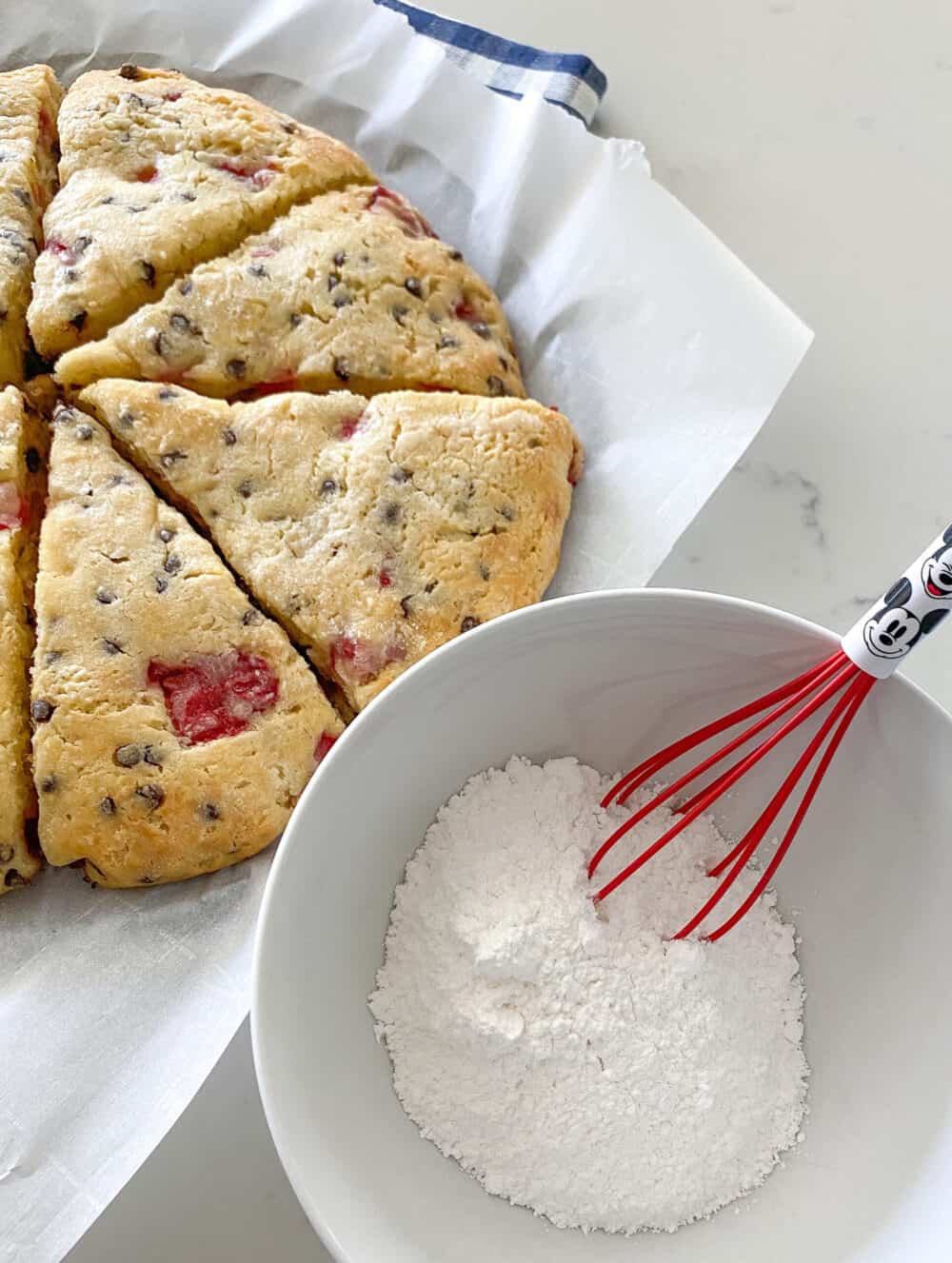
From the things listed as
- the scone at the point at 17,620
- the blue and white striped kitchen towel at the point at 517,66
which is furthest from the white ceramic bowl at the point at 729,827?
the blue and white striped kitchen towel at the point at 517,66

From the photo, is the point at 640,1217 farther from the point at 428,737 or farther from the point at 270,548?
the point at 270,548

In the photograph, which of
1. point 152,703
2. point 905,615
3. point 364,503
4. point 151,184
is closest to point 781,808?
point 905,615

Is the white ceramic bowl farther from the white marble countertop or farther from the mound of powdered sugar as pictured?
the white marble countertop

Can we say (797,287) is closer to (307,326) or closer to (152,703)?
(307,326)

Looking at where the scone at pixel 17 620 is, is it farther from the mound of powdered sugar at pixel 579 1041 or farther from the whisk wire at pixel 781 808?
the whisk wire at pixel 781 808

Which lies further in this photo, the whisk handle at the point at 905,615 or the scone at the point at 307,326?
the scone at the point at 307,326

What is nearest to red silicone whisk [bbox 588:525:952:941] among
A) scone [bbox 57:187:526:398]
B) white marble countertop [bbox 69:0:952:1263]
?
white marble countertop [bbox 69:0:952:1263]
